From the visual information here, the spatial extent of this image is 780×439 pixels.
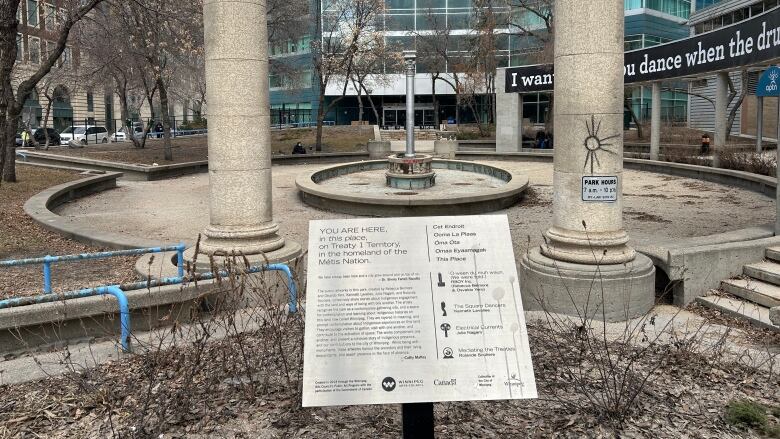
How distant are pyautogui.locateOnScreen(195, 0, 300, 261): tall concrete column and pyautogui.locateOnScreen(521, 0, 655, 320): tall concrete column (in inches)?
127

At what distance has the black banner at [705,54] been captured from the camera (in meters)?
16.6

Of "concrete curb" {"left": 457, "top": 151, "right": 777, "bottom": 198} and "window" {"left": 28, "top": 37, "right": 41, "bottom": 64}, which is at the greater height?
"window" {"left": 28, "top": 37, "right": 41, "bottom": 64}

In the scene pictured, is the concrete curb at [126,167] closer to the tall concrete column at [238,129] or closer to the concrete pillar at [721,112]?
the tall concrete column at [238,129]

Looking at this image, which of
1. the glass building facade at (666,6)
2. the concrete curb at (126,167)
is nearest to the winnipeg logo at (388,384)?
the concrete curb at (126,167)

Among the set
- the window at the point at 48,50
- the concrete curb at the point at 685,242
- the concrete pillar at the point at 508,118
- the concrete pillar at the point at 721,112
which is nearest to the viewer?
the concrete curb at the point at 685,242

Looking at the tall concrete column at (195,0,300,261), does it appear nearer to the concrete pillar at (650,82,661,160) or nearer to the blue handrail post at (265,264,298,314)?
the blue handrail post at (265,264,298,314)

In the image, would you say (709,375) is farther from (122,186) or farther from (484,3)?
(484,3)

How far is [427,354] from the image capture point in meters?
3.41

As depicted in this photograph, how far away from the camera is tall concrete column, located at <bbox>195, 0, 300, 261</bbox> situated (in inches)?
299

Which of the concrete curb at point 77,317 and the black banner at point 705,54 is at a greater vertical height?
the black banner at point 705,54

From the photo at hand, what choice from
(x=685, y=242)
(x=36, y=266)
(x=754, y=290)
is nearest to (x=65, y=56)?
(x=36, y=266)

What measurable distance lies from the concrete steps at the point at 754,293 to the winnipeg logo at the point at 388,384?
4978mm

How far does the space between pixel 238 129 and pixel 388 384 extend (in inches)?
201

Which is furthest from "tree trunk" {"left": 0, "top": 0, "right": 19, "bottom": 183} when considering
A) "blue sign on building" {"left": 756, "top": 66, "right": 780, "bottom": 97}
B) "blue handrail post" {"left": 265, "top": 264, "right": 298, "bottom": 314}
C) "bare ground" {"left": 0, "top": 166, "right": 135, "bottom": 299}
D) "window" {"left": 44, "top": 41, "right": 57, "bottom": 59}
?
"blue sign on building" {"left": 756, "top": 66, "right": 780, "bottom": 97}
